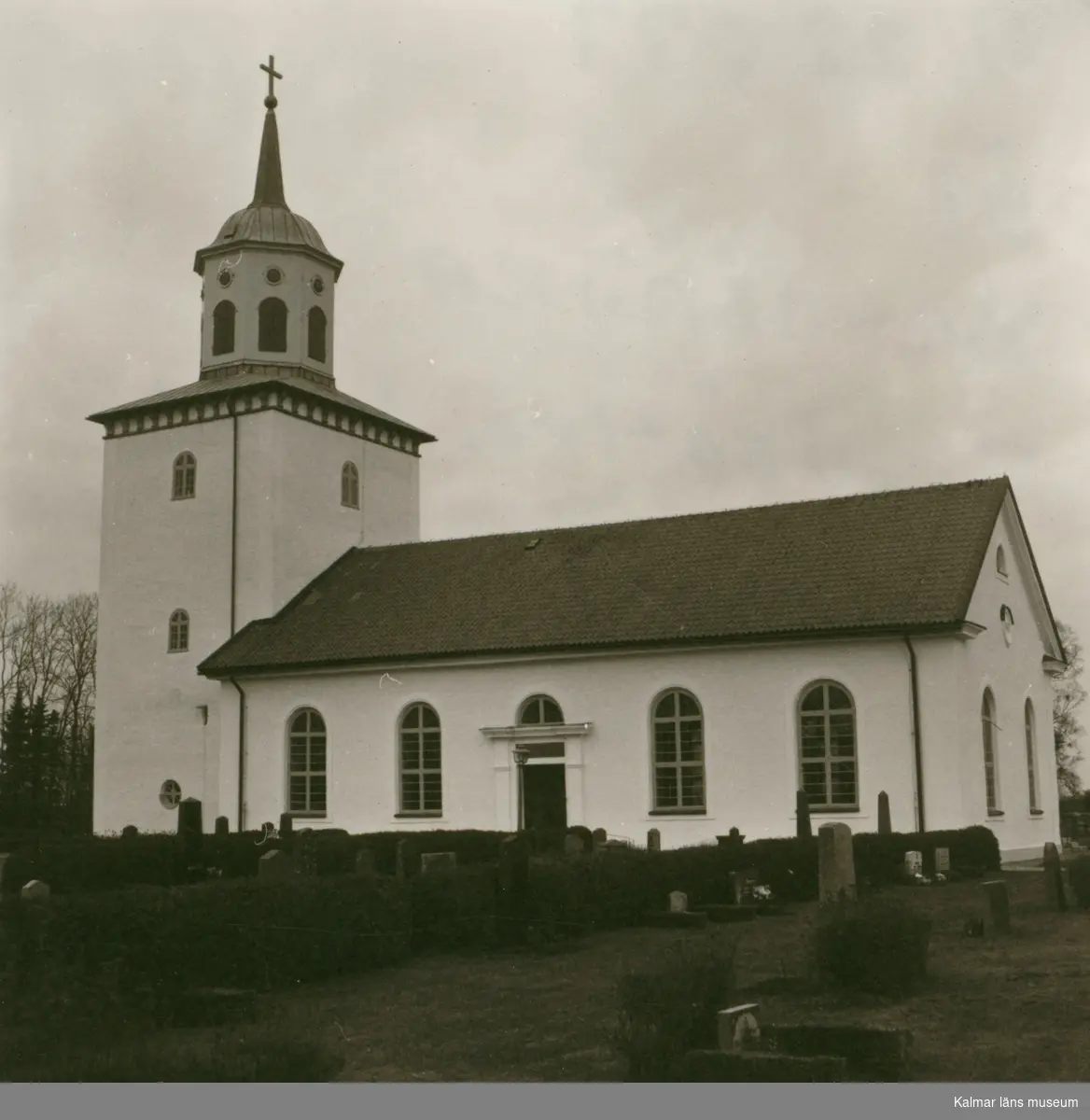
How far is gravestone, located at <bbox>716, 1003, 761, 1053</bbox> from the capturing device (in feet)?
27.7

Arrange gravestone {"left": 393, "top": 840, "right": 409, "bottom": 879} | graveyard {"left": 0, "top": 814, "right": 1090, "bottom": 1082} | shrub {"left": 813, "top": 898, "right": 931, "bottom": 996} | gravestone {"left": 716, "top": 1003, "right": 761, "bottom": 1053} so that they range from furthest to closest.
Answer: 1. gravestone {"left": 393, "top": 840, "right": 409, "bottom": 879}
2. shrub {"left": 813, "top": 898, "right": 931, "bottom": 996}
3. graveyard {"left": 0, "top": 814, "right": 1090, "bottom": 1082}
4. gravestone {"left": 716, "top": 1003, "right": 761, "bottom": 1053}

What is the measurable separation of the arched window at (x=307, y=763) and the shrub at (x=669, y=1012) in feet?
67.8

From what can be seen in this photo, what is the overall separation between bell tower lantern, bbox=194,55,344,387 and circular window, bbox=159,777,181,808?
31.4 feet

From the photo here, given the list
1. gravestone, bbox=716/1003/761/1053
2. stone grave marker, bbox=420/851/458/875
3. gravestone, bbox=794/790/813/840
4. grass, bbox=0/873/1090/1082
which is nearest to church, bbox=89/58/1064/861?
gravestone, bbox=794/790/813/840

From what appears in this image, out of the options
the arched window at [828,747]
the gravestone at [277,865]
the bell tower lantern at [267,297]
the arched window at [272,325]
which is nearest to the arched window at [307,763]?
the bell tower lantern at [267,297]

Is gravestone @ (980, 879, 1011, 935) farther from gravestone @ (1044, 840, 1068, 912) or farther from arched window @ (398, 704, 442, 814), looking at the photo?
arched window @ (398, 704, 442, 814)

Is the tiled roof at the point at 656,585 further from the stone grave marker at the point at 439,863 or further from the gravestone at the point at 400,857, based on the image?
the stone grave marker at the point at 439,863

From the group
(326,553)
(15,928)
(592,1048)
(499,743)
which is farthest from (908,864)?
(326,553)

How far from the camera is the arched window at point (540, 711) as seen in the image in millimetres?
27094

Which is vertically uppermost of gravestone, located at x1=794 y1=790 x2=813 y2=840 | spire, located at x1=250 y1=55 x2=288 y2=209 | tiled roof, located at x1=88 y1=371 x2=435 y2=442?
spire, located at x1=250 y1=55 x2=288 y2=209

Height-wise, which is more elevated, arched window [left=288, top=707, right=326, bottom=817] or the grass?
arched window [left=288, top=707, right=326, bottom=817]

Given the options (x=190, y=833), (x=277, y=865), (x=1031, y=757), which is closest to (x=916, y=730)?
(x=1031, y=757)

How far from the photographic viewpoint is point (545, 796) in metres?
27.0

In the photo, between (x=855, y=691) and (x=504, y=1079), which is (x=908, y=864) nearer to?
(x=855, y=691)
